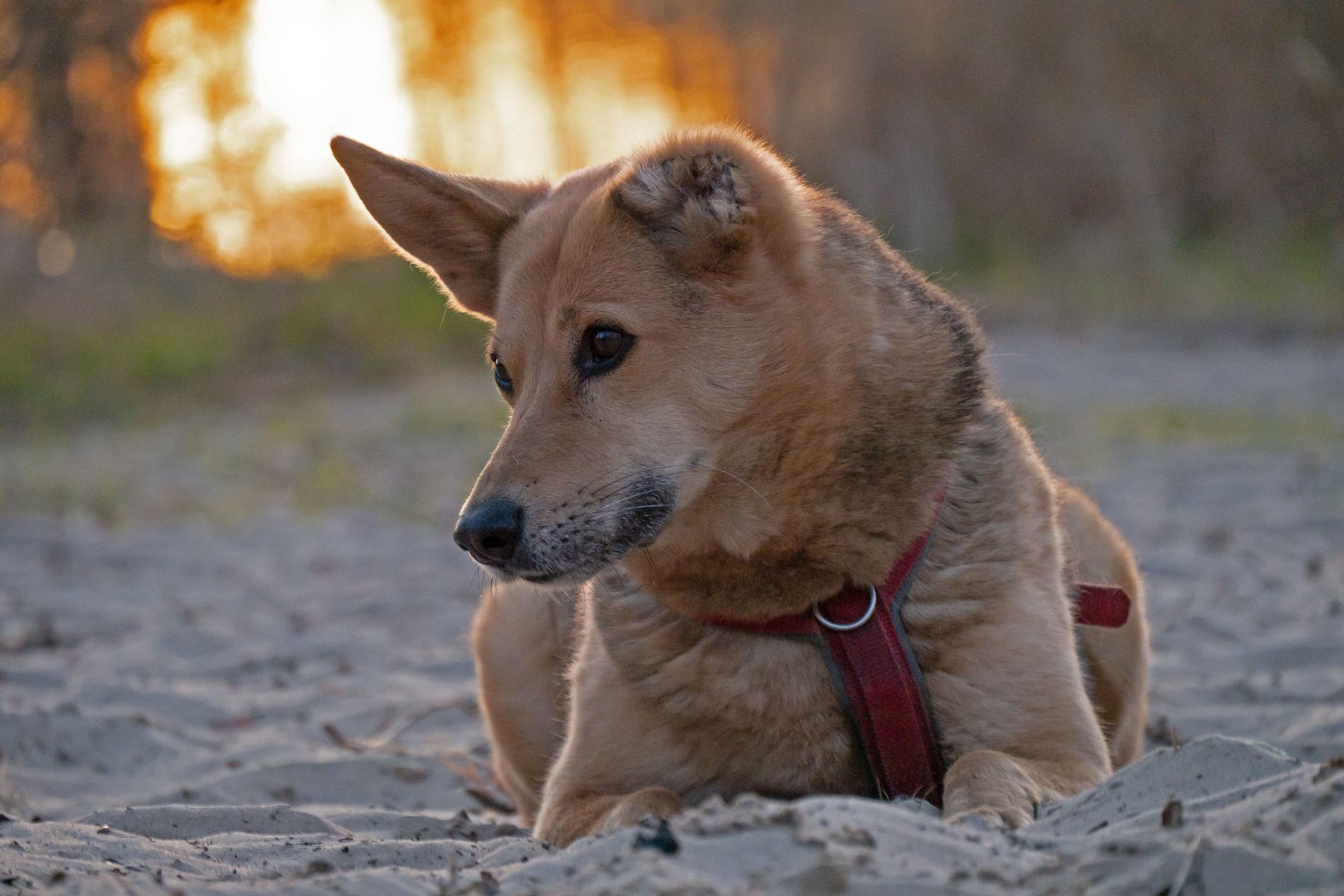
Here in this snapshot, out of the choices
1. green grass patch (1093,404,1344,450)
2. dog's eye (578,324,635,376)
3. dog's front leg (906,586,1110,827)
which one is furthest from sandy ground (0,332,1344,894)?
dog's eye (578,324,635,376)

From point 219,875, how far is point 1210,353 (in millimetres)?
11785

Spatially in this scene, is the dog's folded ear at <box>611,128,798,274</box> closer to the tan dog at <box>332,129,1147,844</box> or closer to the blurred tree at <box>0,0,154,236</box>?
the tan dog at <box>332,129,1147,844</box>

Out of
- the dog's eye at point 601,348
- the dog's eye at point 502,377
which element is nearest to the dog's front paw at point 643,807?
the dog's eye at point 601,348

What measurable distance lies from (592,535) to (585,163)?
50.0ft

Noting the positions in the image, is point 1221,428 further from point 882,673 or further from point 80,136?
point 80,136

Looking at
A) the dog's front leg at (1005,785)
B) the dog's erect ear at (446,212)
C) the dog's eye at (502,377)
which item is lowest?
the dog's front leg at (1005,785)

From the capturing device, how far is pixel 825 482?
3.00 m

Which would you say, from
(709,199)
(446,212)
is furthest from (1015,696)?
(446,212)

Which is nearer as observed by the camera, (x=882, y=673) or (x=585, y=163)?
(x=882, y=673)

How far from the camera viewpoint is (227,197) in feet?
50.9

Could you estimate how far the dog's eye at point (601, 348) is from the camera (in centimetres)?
309

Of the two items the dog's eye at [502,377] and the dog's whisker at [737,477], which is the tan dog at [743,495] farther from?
the dog's eye at [502,377]

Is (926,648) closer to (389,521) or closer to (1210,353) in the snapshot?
(389,521)

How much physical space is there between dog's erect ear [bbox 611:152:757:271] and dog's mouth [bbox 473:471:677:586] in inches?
20.5
